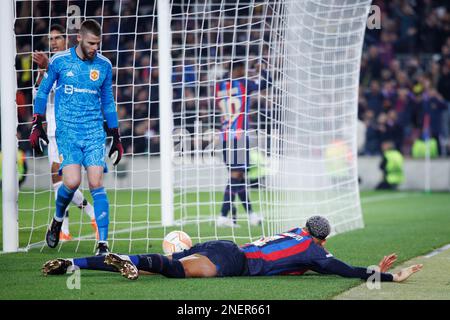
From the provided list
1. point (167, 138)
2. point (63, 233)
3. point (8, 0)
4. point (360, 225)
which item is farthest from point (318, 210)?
point (8, 0)

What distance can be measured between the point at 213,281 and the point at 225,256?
0.72 ft

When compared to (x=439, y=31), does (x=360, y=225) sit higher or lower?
lower

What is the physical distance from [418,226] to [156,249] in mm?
4559

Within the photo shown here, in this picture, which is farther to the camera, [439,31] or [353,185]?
[439,31]

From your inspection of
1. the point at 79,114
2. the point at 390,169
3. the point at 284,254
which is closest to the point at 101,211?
the point at 79,114

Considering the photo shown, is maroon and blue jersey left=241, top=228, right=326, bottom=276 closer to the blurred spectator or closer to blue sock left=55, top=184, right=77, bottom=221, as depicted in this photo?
blue sock left=55, top=184, right=77, bottom=221

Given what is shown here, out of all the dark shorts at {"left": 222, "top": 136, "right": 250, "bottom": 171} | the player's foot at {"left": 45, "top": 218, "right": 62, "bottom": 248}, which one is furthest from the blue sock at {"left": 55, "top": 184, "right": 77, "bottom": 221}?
the dark shorts at {"left": 222, "top": 136, "right": 250, "bottom": 171}

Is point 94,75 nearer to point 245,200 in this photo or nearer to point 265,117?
point 265,117

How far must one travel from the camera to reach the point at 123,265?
6652 mm

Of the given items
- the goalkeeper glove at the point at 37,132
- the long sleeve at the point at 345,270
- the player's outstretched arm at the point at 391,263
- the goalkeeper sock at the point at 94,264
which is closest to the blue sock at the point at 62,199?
the goalkeeper glove at the point at 37,132

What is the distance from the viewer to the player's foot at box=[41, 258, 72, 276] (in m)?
6.92

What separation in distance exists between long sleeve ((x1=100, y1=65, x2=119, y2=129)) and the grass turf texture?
1384 millimetres
